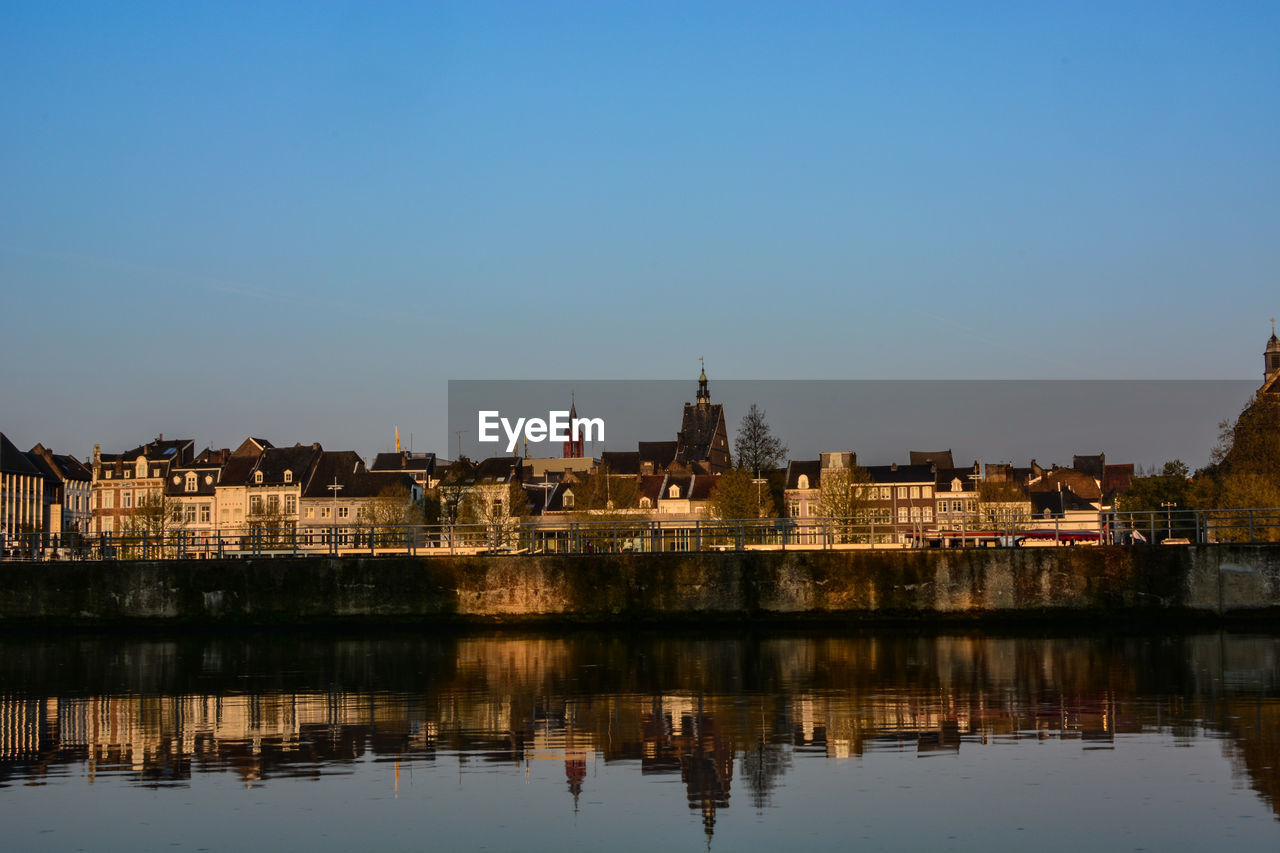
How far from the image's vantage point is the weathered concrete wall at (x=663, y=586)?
3028 centimetres

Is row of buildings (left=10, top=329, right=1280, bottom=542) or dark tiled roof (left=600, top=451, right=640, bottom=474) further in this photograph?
dark tiled roof (left=600, top=451, right=640, bottom=474)

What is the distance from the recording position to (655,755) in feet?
40.8

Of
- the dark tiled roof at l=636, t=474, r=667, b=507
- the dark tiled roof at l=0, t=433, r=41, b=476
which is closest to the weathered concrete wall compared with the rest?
the dark tiled roof at l=0, t=433, r=41, b=476

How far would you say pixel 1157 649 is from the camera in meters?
23.5

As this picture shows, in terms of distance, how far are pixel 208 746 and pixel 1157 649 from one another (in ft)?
54.4

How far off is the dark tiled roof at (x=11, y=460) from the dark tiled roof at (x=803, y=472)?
73911 mm

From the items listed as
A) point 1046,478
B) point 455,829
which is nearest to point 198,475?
point 1046,478

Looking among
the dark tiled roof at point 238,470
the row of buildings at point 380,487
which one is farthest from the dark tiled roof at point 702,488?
the dark tiled roof at point 238,470

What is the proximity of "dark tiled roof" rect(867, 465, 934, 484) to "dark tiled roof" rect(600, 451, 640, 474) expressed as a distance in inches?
1303

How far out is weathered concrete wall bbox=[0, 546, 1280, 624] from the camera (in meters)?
30.3

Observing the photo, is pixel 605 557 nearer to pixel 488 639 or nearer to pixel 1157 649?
pixel 488 639

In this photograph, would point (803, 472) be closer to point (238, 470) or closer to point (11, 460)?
point (238, 470)

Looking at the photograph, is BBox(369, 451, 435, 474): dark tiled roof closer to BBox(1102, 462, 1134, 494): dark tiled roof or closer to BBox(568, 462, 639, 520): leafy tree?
BBox(568, 462, 639, 520): leafy tree

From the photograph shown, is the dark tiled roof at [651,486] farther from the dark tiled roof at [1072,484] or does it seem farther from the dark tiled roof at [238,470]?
the dark tiled roof at [1072,484]
